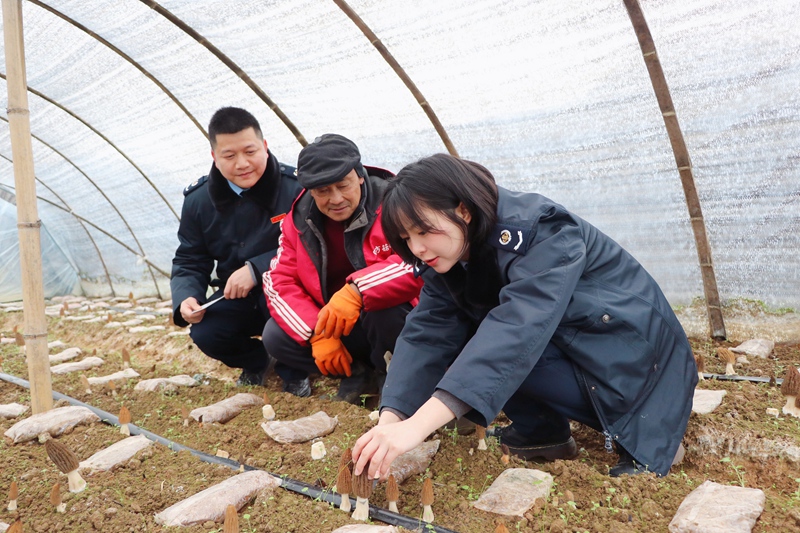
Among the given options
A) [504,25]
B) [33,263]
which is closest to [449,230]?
[504,25]

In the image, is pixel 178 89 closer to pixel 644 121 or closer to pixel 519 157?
pixel 519 157

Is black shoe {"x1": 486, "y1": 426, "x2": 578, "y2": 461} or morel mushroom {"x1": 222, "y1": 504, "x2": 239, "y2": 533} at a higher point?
morel mushroom {"x1": 222, "y1": 504, "x2": 239, "y2": 533}

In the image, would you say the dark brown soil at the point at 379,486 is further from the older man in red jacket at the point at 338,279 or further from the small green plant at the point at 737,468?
the older man in red jacket at the point at 338,279

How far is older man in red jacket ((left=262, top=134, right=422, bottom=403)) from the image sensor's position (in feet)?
9.09

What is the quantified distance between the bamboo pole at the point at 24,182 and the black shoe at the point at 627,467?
2.76 metres

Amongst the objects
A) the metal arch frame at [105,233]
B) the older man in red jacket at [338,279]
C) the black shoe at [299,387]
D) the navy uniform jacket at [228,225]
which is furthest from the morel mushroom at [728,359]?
the metal arch frame at [105,233]

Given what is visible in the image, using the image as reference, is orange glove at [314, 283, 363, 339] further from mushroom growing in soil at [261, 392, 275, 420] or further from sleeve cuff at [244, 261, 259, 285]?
sleeve cuff at [244, 261, 259, 285]

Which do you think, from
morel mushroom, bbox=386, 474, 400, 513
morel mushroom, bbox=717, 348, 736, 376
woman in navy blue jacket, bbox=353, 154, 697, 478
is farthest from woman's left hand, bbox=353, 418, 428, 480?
morel mushroom, bbox=717, 348, 736, 376

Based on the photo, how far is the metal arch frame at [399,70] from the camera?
3826mm

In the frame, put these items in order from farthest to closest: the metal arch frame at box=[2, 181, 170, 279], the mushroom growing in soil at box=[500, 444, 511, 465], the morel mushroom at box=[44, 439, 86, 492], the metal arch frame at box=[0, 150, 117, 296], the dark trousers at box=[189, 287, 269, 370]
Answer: the metal arch frame at box=[0, 150, 117, 296], the metal arch frame at box=[2, 181, 170, 279], the dark trousers at box=[189, 287, 269, 370], the mushroom growing in soil at box=[500, 444, 511, 465], the morel mushroom at box=[44, 439, 86, 492]

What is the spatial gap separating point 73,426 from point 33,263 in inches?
33.4

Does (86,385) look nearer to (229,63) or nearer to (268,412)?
(268,412)

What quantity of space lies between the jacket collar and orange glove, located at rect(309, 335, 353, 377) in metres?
0.99

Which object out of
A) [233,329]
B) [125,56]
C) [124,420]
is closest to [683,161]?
[233,329]
